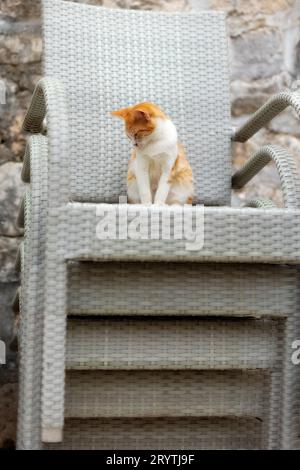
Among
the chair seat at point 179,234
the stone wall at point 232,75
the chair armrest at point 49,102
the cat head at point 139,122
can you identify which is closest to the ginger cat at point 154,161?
the cat head at point 139,122

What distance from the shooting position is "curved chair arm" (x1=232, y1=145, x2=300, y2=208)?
72.0 inches

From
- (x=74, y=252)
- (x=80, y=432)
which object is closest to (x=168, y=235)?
(x=74, y=252)

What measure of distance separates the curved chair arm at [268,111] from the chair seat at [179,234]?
34 cm

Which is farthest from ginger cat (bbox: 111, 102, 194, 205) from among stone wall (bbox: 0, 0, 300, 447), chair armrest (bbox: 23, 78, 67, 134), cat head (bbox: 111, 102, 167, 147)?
stone wall (bbox: 0, 0, 300, 447)

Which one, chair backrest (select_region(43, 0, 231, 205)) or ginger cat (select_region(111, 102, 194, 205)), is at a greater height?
chair backrest (select_region(43, 0, 231, 205))

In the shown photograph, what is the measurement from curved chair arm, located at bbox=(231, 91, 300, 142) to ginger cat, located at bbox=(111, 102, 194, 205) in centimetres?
25

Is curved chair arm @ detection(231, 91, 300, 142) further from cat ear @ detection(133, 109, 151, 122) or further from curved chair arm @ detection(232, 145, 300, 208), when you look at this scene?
cat ear @ detection(133, 109, 151, 122)

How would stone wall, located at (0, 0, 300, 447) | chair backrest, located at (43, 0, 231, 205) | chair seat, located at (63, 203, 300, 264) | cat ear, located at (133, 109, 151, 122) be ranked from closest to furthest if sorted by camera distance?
chair seat, located at (63, 203, 300, 264) < cat ear, located at (133, 109, 151, 122) < chair backrest, located at (43, 0, 231, 205) < stone wall, located at (0, 0, 300, 447)

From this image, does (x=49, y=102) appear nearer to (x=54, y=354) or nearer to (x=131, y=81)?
(x=54, y=354)

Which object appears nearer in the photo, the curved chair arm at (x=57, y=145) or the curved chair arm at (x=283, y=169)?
the curved chair arm at (x=57, y=145)

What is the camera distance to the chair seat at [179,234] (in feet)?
5.02

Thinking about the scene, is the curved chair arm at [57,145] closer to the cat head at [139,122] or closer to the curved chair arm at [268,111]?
the cat head at [139,122]

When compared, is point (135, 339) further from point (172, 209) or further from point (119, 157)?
point (119, 157)
